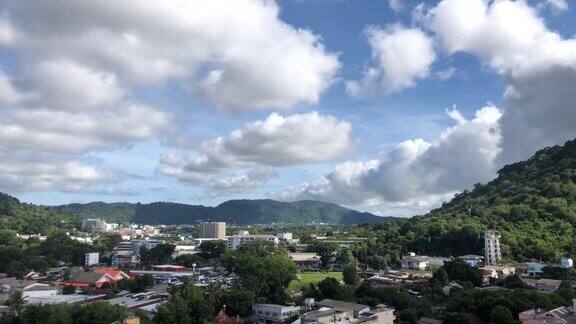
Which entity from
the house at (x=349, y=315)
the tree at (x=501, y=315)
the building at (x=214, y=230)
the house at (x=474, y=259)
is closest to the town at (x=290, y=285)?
the house at (x=349, y=315)

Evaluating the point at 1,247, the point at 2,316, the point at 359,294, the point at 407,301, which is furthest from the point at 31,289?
the point at 407,301

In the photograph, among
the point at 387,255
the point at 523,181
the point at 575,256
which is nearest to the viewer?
the point at 575,256

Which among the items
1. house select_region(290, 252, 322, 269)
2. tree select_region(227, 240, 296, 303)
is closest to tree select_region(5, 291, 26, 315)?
tree select_region(227, 240, 296, 303)

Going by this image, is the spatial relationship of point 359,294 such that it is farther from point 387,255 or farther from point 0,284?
point 0,284

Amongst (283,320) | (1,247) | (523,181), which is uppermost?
(523,181)

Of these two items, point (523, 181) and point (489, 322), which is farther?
point (523, 181)

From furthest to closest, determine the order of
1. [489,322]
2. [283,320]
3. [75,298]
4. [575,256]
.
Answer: [575,256]
[75,298]
[283,320]
[489,322]

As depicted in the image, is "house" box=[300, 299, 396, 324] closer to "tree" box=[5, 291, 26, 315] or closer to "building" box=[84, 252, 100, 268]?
"tree" box=[5, 291, 26, 315]
